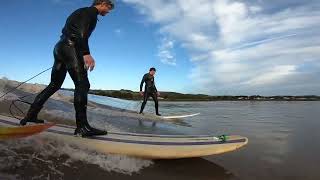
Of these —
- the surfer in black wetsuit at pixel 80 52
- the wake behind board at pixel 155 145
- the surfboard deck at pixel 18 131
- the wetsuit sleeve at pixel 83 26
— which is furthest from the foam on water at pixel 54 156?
the wetsuit sleeve at pixel 83 26

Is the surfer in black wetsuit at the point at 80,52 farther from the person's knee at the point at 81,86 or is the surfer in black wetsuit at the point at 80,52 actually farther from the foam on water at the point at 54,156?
the foam on water at the point at 54,156

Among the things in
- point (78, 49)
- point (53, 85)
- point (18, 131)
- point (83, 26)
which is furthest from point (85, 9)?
point (18, 131)

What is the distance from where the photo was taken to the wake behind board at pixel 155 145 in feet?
17.5

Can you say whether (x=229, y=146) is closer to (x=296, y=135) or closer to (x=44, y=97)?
(x=44, y=97)

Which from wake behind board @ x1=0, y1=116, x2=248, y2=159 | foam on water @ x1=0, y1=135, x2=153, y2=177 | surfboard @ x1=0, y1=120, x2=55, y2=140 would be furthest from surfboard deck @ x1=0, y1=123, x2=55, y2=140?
wake behind board @ x1=0, y1=116, x2=248, y2=159

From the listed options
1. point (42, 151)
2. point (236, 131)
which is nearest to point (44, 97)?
point (42, 151)

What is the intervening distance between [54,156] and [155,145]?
149 cm

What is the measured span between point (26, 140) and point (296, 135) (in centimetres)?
622

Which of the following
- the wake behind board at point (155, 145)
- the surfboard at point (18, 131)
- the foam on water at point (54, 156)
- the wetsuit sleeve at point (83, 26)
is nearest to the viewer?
the foam on water at point (54, 156)

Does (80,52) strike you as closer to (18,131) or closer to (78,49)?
(78,49)

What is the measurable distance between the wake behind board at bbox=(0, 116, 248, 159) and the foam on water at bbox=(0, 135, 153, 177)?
9 cm

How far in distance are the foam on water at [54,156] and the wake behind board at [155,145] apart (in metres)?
0.09

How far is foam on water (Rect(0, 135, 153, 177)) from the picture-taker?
494cm

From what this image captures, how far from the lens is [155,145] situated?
539cm
